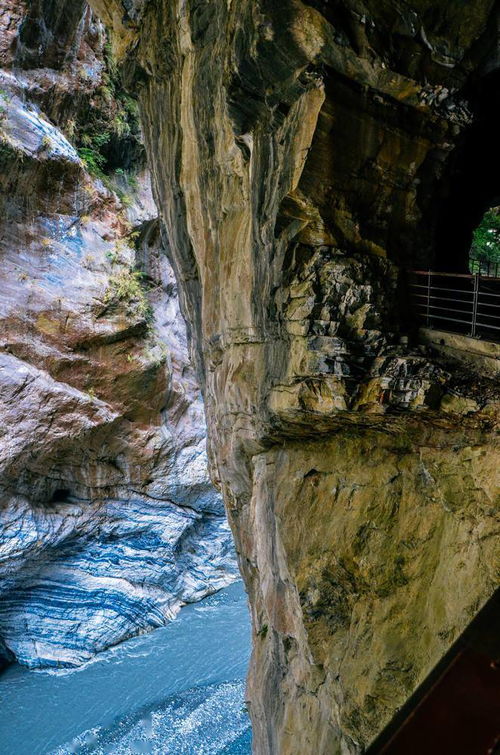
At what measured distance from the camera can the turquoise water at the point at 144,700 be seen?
9.26 metres

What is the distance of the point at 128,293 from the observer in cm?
1191

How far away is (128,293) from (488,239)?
9.17m

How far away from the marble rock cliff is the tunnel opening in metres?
7.36

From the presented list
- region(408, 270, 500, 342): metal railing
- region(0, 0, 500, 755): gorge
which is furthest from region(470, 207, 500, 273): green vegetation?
region(408, 270, 500, 342): metal railing

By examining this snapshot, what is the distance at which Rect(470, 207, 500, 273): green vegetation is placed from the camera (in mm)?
12430

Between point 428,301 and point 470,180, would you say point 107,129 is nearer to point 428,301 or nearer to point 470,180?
point 470,180

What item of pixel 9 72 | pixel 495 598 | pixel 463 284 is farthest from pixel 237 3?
pixel 9 72

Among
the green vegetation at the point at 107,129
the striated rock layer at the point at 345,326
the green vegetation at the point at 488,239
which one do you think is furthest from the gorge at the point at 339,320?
the green vegetation at the point at 488,239

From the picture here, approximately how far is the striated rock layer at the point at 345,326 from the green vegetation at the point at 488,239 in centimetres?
711

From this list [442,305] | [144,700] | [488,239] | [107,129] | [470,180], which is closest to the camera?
[442,305]

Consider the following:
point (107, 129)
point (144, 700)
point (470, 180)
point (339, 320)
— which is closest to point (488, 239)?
point (470, 180)

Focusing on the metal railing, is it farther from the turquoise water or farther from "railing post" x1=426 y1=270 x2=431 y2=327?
the turquoise water

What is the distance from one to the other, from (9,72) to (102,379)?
23.3 ft

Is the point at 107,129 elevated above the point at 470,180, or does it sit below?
above
